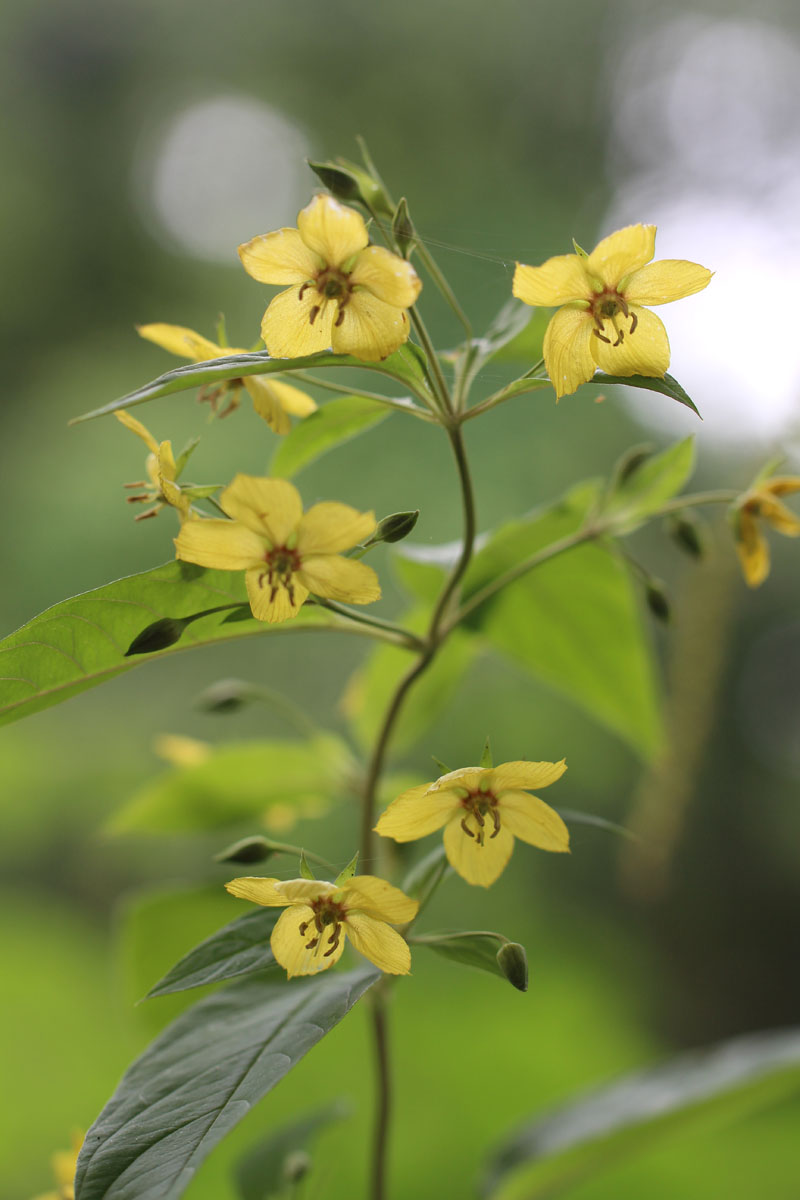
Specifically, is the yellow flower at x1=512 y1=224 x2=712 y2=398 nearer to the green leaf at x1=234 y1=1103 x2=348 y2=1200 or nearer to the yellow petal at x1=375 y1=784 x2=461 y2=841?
the yellow petal at x1=375 y1=784 x2=461 y2=841

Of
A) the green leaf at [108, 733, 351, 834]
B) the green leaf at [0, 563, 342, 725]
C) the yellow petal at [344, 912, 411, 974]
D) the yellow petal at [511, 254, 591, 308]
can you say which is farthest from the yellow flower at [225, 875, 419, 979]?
the green leaf at [108, 733, 351, 834]

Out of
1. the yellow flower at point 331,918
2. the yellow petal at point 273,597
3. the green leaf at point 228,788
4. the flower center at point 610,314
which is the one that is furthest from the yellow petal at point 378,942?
the green leaf at point 228,788

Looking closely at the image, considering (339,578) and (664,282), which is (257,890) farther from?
(664,282)

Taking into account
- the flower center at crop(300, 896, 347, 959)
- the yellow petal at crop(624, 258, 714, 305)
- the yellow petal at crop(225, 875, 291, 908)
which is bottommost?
the flower center at crop(300, 896, 347, 959)

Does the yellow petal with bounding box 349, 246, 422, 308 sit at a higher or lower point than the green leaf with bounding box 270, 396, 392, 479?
higher

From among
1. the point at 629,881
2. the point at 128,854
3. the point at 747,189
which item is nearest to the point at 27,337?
the point at 128,854

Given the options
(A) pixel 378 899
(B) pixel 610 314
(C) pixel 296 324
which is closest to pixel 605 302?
(B) pixel 610 314
